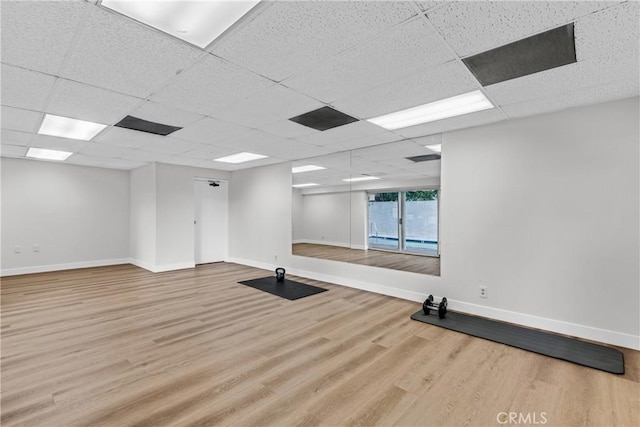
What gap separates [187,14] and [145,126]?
8.45 feet

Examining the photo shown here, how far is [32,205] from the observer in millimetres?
6316

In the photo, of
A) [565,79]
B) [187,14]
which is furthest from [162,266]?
[565,79]

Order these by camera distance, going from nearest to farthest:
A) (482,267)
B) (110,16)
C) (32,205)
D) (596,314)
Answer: (110,16), (596,314), (482,267), (32,205)

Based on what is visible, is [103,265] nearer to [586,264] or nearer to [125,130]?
[125,130]

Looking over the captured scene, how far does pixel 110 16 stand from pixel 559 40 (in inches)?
112

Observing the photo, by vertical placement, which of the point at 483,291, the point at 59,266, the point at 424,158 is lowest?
the point at 59,266

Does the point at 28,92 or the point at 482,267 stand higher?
the point at 28,92

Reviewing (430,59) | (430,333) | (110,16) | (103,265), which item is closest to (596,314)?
(430,333)

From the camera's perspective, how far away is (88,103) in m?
2.99

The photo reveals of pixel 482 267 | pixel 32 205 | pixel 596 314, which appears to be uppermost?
pixel 32 205

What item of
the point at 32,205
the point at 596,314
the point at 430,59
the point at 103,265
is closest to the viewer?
the point at 430,59

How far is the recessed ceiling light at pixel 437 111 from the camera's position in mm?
2969

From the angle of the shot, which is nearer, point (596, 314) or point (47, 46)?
point (47, 46)

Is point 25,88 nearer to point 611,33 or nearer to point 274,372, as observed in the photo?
point 274,372
